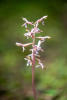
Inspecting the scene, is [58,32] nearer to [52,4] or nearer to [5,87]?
[52,4]

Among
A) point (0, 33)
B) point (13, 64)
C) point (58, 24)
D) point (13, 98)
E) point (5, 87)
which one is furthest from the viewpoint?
point (58, 24)

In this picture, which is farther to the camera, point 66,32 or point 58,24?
point 58,24

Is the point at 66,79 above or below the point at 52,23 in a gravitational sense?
below

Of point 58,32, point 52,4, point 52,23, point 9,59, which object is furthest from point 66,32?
point 9,59

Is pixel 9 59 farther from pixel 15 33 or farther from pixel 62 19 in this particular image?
pixel 62 19

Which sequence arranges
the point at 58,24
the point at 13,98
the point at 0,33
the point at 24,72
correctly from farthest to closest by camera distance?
the point at 58,24, the point at 0,33, the point at 24,72, the point at 13,98

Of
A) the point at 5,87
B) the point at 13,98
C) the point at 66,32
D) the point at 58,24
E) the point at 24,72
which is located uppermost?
the point at 58,24
